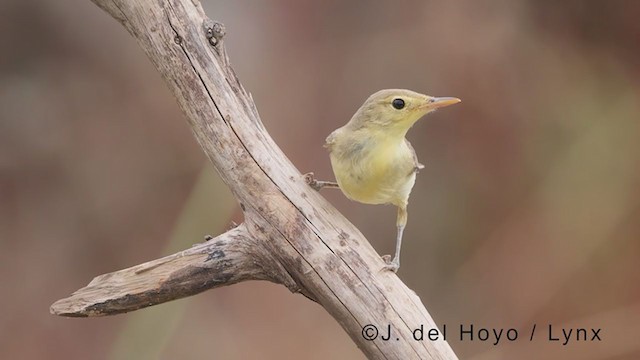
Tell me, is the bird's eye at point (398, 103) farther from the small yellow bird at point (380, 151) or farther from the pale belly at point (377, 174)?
the pale belly at point (377, 174)

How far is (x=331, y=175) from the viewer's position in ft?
11.7

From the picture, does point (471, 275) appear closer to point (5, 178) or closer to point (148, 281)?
point (148, 281)

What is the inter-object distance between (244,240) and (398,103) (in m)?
0.60

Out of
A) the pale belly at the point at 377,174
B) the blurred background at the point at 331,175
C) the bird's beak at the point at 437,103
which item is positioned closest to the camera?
the bird's beak at the point at 437,103

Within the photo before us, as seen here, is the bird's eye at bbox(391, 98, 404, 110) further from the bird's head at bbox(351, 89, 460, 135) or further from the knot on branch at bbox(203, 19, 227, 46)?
the knot on branch at bbox(203, 19, 227, 46)

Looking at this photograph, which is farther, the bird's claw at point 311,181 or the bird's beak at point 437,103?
the bird's claw at point 311,181

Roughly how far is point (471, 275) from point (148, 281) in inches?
75.9

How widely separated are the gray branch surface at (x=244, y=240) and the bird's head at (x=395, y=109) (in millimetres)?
288

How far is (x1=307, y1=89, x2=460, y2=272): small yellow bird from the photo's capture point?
7.22 feet

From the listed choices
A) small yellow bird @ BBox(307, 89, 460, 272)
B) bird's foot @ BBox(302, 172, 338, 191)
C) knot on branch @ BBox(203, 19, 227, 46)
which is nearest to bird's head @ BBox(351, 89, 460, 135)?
small yellow bird @ BBox(307, 89, 460, 272)

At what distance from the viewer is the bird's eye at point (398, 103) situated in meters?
2.19

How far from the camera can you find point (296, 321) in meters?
3.61

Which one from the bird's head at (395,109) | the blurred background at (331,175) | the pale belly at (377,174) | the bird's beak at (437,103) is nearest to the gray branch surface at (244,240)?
the pale belly at (377,174)

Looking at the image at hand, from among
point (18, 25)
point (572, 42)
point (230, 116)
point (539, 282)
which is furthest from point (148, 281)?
point (572, 42)
